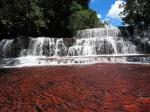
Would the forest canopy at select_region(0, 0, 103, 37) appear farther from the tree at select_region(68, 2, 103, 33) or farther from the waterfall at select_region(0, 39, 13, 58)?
the waterfall at select_region(0, 39, 13, 58)

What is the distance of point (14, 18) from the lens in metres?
24.6

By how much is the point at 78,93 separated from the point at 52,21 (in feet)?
70.0

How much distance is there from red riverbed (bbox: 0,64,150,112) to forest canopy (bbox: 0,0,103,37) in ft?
46.3

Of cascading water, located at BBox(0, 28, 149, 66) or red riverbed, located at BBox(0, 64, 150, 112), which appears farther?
cascading water, located at BBox(0, 28, 149, 66)

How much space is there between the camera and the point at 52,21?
2906 centimetres

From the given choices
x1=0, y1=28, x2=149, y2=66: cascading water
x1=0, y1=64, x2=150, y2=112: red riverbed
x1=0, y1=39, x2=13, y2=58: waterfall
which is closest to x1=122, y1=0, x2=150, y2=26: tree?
x1=0, y1=28, x2=149, y2=66: cascading water

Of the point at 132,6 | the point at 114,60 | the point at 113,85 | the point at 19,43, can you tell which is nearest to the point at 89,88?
the point at 113,85

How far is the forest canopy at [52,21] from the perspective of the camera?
24925mm

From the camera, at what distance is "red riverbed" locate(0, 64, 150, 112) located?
7.00 metres

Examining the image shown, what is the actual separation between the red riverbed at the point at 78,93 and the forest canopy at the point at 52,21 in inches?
556

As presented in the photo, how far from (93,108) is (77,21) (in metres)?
21.5

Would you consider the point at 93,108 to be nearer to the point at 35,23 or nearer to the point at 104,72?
the point at 104,72

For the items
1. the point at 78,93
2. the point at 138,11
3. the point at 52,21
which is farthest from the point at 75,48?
the point at 78,93

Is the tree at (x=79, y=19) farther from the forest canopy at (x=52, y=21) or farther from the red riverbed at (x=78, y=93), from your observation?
the red riverbed at (x=78, y=93)
